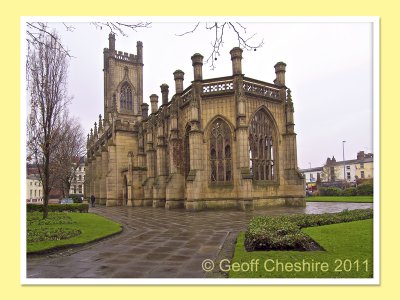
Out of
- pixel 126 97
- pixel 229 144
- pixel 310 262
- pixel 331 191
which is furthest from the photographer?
pixel 126 97

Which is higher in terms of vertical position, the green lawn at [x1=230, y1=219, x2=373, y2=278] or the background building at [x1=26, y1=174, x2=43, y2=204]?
the background building at [x1=26, y1=174, x2=43, y2=204]

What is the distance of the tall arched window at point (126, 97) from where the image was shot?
62850 millimetres

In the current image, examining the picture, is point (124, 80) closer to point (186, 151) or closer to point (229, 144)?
point (186, 151)

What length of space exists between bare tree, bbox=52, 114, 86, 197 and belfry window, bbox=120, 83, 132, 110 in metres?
13.0

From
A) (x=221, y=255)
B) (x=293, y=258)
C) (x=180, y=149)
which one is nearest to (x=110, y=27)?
(x=221, y=255)

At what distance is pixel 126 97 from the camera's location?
63.3m

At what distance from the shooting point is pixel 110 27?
843 centimetres

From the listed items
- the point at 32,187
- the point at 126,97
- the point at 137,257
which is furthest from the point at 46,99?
the point at 126,97

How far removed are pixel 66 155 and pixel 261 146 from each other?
64.3 ft

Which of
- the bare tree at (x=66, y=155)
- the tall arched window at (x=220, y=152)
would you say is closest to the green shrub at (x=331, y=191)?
the tall arched window at (x=220, y=152)

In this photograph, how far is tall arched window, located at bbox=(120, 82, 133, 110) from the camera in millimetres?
62850

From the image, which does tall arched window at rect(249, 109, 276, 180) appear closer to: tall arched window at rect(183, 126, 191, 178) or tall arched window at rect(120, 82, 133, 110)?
tall arched window at rect(183, 126, 191, 178)

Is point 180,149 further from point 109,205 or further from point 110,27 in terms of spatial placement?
point 110,27

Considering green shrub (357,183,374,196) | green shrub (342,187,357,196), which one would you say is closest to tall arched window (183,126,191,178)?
green shrub (357,183,374,196)
